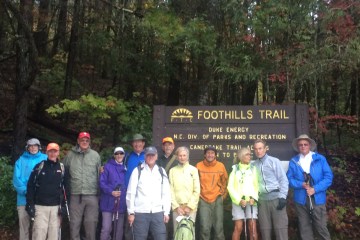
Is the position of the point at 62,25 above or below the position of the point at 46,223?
above

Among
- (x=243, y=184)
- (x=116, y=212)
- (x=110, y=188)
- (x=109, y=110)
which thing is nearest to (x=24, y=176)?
(x=110, y=188)

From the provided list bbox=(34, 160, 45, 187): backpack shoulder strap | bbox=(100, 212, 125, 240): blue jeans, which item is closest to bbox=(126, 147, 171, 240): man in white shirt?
bbox=(100, 212, 125, 240): blue jeans

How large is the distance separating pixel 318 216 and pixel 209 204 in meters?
1.80

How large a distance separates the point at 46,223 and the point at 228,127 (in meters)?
3.85

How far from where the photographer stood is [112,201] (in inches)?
259

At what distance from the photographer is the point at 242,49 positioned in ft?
35.7

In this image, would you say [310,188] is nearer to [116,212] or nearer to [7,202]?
[116,212]

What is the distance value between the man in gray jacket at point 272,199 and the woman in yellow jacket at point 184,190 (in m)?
1.09

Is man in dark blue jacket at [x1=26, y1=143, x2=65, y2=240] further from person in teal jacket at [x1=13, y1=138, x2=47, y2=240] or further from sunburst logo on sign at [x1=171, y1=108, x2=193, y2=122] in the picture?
sunburst logo on sign at [x1=171, y1=108, x2=193, y2=122]

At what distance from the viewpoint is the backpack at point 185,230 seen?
6.13 m

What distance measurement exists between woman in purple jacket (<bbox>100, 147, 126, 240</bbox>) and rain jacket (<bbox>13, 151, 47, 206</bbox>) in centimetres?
122

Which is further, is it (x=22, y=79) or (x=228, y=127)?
(x=22, y=79)

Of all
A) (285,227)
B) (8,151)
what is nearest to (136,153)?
(285,227)

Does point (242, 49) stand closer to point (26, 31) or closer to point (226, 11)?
point (226, 11)
